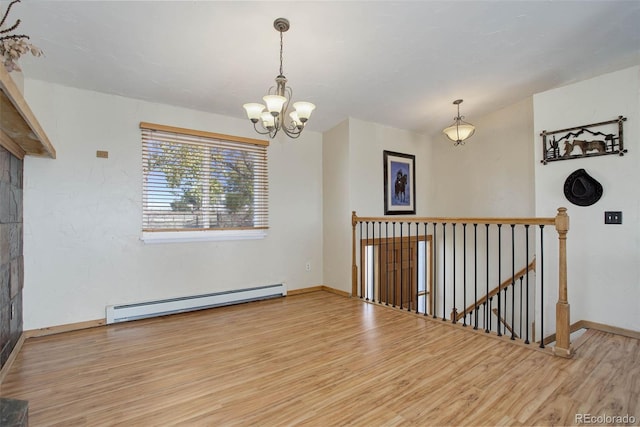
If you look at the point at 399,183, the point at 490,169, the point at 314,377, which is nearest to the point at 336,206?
the point at 399,183

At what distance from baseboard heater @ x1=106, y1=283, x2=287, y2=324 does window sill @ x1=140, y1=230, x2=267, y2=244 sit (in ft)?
2.10

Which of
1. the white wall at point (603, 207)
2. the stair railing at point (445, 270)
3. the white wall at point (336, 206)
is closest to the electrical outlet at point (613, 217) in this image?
the white wall at point (603, 207)

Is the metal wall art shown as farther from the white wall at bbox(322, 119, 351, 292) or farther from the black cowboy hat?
the white wall at bbox(322, 119, 351, 292)

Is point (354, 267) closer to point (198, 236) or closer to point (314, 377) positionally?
point (198, 236)

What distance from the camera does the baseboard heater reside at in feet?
10.3

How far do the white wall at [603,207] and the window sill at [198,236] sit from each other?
342 centimetres

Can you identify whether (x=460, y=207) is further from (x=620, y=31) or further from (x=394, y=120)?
(x=620, y=31)

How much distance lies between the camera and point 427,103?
13.3 feet

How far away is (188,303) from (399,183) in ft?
11.2

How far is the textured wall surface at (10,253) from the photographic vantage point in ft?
7.10

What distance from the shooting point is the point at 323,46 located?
2.68 metres

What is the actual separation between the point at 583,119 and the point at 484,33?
1523 mm

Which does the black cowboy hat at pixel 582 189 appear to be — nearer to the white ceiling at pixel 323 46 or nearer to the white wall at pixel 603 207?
the white wall at pixel 603 207

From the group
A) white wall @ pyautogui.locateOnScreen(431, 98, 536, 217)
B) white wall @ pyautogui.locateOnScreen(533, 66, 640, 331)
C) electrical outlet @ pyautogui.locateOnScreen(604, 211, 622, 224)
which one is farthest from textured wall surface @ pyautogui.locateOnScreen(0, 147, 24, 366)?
white wall @ pyautogui.locateOnScreen(431, 98, 536, 217)
